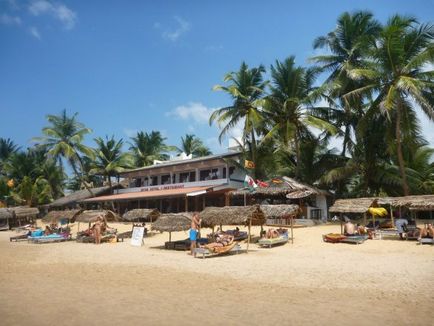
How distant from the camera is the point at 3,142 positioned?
158ft

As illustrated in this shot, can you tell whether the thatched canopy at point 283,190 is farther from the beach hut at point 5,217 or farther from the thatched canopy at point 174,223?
the beach hut at point 5,217

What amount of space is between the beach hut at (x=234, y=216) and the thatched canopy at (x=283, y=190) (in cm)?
606

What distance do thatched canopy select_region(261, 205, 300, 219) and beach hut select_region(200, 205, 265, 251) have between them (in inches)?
A: 27.7

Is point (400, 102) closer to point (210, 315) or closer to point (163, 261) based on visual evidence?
point (163, 261)

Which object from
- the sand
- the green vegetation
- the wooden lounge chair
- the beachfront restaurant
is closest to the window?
the beachfront restaurant

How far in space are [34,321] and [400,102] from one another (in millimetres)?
19978

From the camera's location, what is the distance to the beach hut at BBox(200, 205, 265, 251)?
15.7 meters

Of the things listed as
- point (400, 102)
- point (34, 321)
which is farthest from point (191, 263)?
point (400, 102)

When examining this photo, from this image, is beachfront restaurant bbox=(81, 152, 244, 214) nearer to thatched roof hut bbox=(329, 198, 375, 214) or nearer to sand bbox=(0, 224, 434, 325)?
thatched roof hut bbox=(329, 198, 375, 214)

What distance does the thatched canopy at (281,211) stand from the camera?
17141mm

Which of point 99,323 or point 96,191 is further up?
point 96,191

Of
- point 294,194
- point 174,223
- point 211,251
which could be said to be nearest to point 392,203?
point 294,194

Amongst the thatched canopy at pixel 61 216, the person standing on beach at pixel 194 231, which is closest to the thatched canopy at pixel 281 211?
the person standing on beach at pixel 194 231

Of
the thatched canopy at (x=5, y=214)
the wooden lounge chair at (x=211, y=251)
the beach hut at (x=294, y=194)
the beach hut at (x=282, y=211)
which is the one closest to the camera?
the wooden lounge chair at (x=211, y=251)
